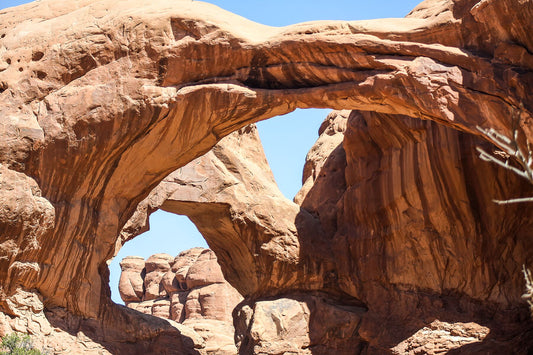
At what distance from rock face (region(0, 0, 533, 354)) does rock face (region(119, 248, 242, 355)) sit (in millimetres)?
7550

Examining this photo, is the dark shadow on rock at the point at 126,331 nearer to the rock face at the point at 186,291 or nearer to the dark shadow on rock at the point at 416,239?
the dark shadow on rock at the point at 416,239

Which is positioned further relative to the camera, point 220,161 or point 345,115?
point 345,115

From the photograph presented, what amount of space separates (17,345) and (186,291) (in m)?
20.7

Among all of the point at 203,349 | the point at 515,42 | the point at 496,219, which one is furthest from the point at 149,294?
the point at 515,42

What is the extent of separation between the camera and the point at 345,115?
23859 millimetres

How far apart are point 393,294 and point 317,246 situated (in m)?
2.60

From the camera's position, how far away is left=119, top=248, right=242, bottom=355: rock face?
29.2 meters

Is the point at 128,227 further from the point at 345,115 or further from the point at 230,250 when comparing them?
the point at 345,115

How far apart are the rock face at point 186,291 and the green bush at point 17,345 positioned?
12.3m

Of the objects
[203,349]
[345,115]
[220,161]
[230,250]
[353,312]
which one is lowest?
[203,349]

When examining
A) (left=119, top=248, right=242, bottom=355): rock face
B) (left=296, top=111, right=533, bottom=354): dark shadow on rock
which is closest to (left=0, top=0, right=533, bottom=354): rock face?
(left=296, top=111, right=533, bottom=354): dark shadow on rock

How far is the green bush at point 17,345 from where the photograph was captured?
12.2m

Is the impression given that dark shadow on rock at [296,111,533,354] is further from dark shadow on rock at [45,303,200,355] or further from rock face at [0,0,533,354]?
dark shadow on rock at [45,303,200,355]

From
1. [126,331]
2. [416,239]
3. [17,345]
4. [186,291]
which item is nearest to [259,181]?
[416,239]
